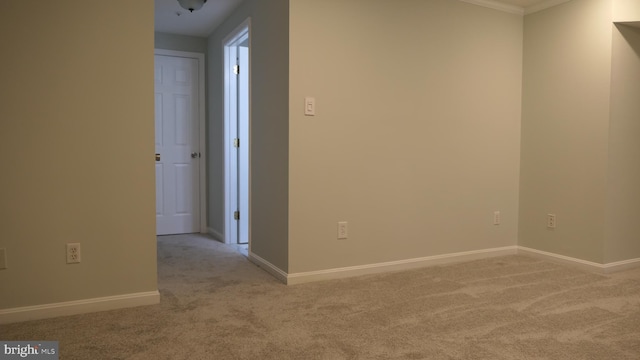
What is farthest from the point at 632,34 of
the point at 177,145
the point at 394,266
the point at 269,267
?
the point at 177,145

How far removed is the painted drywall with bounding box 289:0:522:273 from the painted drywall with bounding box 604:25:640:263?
0.79m

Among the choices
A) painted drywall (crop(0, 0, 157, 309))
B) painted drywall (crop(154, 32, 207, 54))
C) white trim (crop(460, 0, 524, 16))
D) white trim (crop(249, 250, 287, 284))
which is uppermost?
white trim (crop(460, 0, 524, 16))

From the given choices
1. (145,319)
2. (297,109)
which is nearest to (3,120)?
(145,319)

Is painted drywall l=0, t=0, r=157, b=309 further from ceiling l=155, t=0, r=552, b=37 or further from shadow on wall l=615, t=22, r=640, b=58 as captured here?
shadow on wall l=615, t=22, r=640, b=58

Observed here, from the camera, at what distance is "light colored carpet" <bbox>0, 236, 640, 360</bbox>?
2.12m

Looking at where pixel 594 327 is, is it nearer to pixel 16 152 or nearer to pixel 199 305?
pixel 199 305

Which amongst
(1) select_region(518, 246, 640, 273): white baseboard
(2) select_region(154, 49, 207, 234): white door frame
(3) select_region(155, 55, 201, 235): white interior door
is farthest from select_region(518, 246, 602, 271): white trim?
(3) select_region(155, 55, 201, 235): white interior door

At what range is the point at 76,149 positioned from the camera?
2541 mm

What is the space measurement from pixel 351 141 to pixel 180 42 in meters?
2.79

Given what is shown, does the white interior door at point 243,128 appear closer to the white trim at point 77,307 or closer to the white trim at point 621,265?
the white trim at point 77,307

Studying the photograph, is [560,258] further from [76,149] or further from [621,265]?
[76,149]

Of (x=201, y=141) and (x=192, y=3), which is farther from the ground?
(x=192, y=3)
